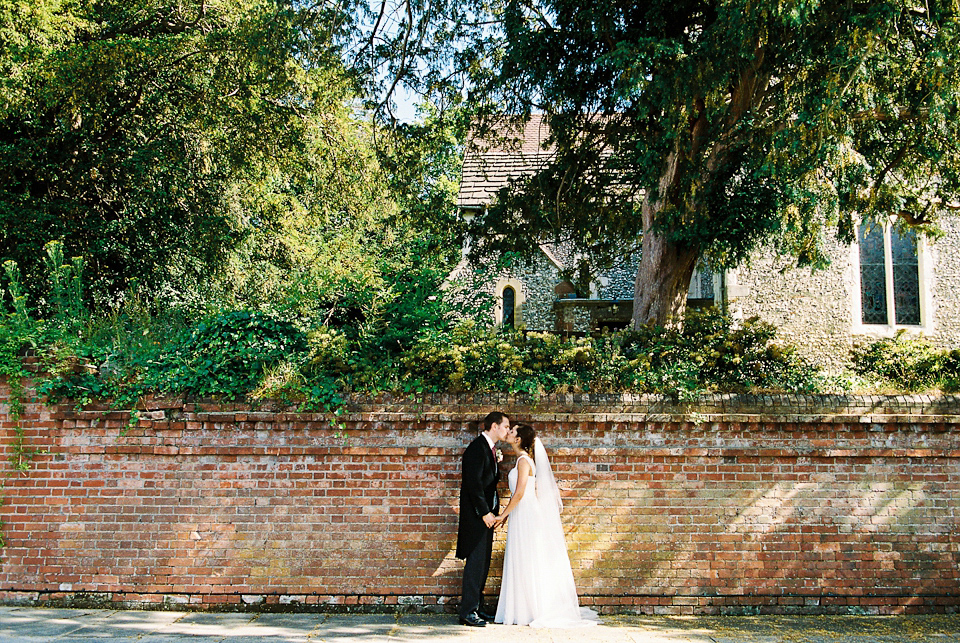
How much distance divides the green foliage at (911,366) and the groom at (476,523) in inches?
186

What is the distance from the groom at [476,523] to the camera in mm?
6754

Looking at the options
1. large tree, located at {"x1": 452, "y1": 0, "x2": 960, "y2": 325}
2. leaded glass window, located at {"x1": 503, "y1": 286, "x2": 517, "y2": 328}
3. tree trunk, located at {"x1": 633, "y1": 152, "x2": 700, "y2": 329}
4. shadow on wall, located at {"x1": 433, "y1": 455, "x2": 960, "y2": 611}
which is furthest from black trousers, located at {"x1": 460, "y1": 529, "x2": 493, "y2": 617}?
leaded glass window, located at {"x1": 503, "y1": 286, "x2": 517, "y2": 328}

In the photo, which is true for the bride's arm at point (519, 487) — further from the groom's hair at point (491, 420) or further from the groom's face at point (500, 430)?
the groom's hair at point (491, 420)

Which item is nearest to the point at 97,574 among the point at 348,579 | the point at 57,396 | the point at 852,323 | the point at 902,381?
the point at 57,396

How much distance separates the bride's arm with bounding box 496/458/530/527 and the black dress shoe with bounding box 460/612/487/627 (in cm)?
89

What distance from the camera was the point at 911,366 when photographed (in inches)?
317

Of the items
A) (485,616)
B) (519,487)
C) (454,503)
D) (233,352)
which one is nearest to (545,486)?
(519,487)

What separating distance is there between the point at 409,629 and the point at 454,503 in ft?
4.32

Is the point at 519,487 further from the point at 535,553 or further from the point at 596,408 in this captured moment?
the point at 596,408

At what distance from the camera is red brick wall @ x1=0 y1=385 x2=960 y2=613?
283 inches

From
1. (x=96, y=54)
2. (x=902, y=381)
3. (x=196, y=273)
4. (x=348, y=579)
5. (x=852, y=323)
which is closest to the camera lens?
(x=348, y=579)

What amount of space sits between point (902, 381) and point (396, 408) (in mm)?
5823

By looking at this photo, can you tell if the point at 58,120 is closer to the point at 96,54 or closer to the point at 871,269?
the point at 96,54

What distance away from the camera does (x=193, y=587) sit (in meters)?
7.17
